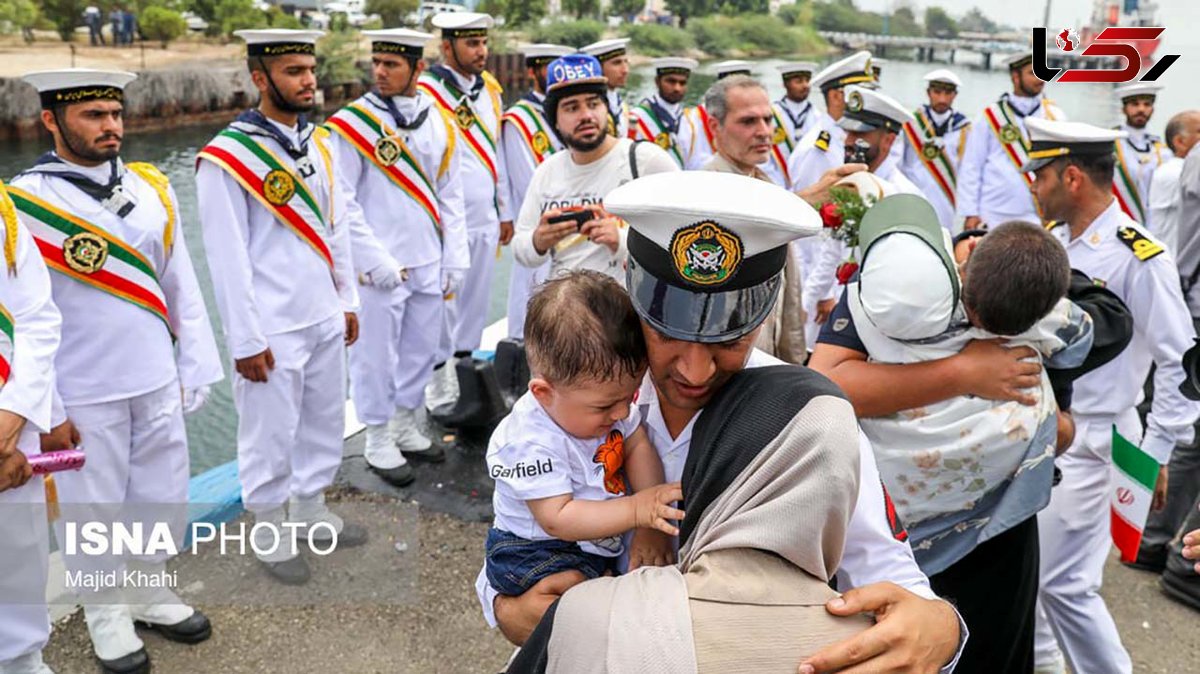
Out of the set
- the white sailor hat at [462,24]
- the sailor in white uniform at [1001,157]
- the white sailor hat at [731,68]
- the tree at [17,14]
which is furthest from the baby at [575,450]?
the tree at [17,14]

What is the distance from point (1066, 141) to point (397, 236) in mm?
3358

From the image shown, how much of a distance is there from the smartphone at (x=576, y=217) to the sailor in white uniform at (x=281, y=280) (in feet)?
3.47

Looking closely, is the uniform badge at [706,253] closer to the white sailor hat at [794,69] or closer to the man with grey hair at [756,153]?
the man with grey hair at [756,153]

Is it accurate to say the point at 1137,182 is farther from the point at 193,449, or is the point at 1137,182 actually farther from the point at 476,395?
the point at 193,449

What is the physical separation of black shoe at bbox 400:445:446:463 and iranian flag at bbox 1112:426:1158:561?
3.35 meters

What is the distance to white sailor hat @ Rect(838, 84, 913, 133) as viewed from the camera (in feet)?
14.4

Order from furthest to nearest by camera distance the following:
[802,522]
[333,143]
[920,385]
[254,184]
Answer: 1. [333,143]
2. [254,184]
3. [920,385]
4. [802,522]

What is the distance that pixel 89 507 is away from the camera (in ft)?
10.7

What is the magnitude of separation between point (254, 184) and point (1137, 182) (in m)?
6.93

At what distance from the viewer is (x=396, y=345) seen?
5.10m

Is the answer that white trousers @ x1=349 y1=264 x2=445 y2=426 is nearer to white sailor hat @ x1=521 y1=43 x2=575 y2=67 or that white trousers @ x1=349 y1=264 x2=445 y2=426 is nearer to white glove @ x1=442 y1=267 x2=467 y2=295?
white glove @ x1=442 y1=267 x2=467 y2=295

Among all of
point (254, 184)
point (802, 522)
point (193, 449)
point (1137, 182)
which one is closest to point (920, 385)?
point (802, 522)

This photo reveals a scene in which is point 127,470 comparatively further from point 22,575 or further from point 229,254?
point 229,254

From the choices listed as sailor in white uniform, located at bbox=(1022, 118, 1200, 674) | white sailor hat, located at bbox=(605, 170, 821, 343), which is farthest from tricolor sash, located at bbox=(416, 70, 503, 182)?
white sailor hat, located at bbox=(605, 170, 821, 343)
